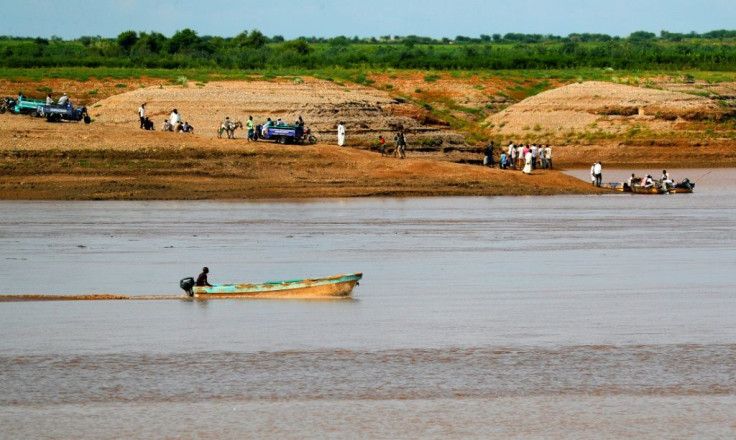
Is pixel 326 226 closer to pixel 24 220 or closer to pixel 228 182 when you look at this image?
pixel 24 220

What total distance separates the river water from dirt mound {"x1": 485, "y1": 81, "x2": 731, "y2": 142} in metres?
36.8

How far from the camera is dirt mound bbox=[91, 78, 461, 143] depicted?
5931 cm

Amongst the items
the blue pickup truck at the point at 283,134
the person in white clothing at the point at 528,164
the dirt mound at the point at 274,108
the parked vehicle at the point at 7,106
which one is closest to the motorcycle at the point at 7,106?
the parked vehicle at the point at 7,106

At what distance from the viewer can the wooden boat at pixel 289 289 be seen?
22125mm

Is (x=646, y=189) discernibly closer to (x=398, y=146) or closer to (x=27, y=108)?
(x=398, y=146)

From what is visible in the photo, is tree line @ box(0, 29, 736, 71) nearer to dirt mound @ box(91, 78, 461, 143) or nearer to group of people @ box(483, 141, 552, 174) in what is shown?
dirt mound @ box(91, 78, 461, 143)

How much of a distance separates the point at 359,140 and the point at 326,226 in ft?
75.2

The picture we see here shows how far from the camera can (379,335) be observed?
774 inches

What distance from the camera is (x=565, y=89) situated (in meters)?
77.9

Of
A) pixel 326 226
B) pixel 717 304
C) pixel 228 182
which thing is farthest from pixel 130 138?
pixel 717 304

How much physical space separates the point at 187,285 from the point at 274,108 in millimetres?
40554

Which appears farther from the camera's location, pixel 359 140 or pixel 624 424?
pixel 359 140

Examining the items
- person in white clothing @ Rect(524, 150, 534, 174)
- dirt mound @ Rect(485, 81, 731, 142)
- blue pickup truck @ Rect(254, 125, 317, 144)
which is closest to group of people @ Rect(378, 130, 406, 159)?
blue pickup truck @ Rect(254, 125, 317, 144)

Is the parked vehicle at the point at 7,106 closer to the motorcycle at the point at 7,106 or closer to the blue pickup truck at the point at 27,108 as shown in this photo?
the motorcycle at the point at 7,106
